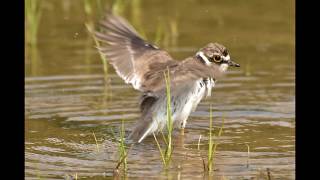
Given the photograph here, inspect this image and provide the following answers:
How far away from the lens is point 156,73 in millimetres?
8883

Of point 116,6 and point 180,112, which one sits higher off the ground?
point 116,6

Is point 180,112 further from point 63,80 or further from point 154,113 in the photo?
point 63,80

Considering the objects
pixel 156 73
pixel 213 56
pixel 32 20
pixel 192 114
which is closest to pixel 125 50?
pixel 156 73

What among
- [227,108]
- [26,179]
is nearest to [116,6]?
[227,108]

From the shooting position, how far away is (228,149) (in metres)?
8.05

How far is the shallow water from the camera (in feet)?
24.8

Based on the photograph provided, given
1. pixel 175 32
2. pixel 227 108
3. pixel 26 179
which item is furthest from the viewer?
pixel 175 32

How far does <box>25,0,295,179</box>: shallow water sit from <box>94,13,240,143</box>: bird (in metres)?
0.26

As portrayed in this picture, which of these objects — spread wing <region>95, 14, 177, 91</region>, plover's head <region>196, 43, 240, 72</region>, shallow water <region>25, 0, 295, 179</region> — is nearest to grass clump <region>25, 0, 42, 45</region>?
shallow water <region>25, 0, 295, 179</region>

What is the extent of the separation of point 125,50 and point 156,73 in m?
0.70

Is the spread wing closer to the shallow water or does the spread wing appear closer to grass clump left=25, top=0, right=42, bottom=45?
the shallow water

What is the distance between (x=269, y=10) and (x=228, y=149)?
23.0 ft

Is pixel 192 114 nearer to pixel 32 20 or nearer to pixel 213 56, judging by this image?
pixel 213 56

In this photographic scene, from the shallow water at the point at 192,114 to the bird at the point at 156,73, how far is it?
0.26m
